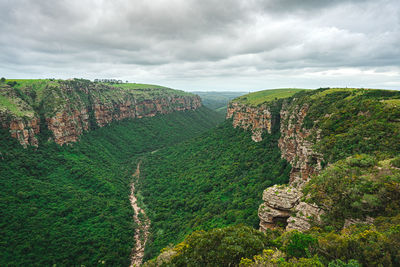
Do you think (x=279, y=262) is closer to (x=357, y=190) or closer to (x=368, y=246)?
(x=368, y=246)

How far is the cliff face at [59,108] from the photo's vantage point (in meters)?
70.9

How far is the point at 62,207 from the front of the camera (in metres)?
53.2

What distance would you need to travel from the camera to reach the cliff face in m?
70.9

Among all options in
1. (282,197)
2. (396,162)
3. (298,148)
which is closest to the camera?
(396,162)

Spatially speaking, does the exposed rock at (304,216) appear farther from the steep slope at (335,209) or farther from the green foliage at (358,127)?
the green foliage at (358,127)

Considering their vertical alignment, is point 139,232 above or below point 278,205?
below

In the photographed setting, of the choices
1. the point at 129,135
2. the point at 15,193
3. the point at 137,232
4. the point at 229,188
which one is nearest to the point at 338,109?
the point at 229,188

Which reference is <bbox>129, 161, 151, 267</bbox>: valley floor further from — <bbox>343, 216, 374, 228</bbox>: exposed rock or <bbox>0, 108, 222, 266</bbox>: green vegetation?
<bbox>343, 216, 374, 228</bbox>: exposed rock

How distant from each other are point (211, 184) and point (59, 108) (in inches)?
3107

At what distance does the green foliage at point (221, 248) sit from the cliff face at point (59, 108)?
78.4m

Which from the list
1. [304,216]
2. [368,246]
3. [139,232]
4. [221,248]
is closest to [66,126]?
[139,232]

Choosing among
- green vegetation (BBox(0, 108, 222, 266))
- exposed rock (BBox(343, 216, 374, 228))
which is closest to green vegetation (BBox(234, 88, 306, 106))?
exposed rock (BBox(343, 216, 374, 228))

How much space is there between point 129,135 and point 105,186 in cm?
7442

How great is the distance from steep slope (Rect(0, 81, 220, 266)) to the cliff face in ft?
4.63
